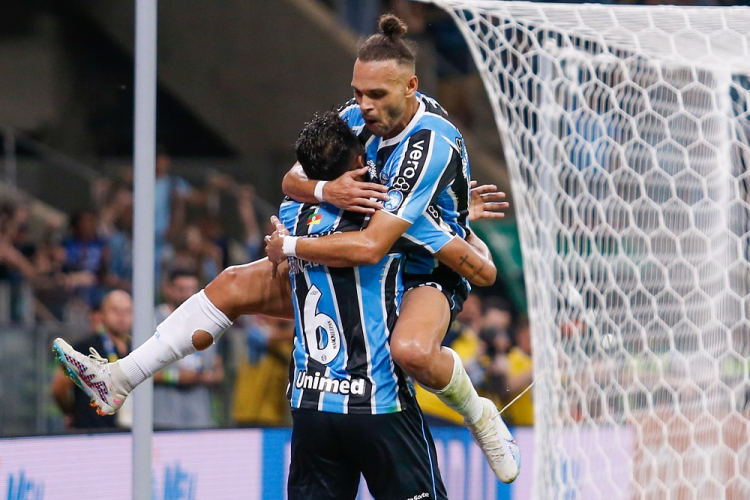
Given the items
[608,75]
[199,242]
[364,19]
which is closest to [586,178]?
[608,75]

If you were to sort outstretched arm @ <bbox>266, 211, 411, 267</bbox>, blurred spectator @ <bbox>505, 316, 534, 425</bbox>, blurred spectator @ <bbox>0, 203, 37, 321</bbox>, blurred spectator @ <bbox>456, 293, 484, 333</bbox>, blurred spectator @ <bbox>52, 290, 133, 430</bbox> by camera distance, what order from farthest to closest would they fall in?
1. blurred spectator @ <bbox>456, 293, 484, 333</bbox>
2. blurred spectator @ <bbox>0, 203, 37, 321</bbox>
3. blurred spectator @ <bbox>505, 316, 534, 425</bbox>
4. blurred spectator @ <bbox>52, 290, 133, 430</bbox>
5. outstretched arm @ <bbox>266, 211, 411, 267</bbox>

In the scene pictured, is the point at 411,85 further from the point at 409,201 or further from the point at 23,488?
the point at 23,488

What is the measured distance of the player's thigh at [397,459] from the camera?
3328 millimetres

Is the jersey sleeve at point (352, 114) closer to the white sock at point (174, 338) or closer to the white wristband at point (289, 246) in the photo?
the white wristband at point (289, 246)

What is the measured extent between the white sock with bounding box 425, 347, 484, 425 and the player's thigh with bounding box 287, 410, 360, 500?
1.25 feet

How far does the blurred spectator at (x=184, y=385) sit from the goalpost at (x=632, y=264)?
2.21 m

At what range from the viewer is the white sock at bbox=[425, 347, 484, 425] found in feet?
11.2

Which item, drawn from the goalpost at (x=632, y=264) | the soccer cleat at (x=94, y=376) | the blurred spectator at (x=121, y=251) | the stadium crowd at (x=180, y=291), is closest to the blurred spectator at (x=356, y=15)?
the stadium crowd at (x=180, y=291)

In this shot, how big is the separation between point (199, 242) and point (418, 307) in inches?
221

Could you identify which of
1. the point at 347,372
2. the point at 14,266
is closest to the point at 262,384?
the point at 14,266

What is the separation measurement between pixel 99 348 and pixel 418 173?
123 inches

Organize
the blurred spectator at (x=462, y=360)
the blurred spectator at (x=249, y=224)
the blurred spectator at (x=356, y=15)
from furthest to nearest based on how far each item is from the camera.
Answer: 1. the blurred spectator at (x=356, y=15)
2. the blurred spectator at (x=249, y=224)
3. the blurred spectator at (x=462, y=360)

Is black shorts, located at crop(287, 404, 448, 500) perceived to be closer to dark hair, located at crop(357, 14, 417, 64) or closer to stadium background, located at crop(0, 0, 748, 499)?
dark hair, located at crop(357, 14, 417, 64)

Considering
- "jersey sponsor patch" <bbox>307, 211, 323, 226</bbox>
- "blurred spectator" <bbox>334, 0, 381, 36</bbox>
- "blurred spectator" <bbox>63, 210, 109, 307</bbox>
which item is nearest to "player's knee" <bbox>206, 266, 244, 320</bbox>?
"jersey sponsor patch" <bbox>307, 211, 323, 226</bbox>
